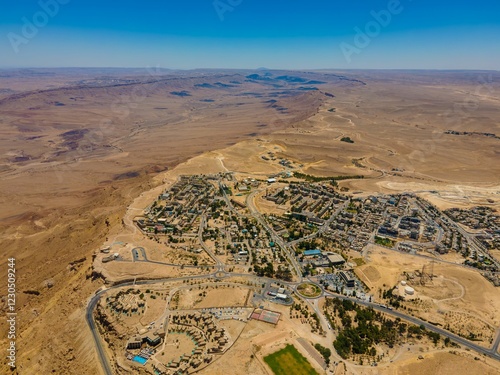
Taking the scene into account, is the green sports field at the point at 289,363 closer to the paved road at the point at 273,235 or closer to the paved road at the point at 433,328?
the paved road at the point at 433,328

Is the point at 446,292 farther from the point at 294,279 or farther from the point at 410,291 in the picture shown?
the point at 294,279

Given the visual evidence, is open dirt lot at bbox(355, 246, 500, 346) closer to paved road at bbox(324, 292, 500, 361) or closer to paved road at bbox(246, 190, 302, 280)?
paved road at bbox(324, 292, 500, 361)

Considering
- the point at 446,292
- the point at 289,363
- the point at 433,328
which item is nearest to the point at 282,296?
the point at 289,363

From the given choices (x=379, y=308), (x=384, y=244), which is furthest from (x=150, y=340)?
(x=384, y=244)

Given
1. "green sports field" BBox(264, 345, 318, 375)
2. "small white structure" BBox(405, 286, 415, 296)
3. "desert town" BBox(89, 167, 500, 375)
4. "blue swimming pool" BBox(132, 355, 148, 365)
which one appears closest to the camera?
"green sports field" BBox(264, 345, 318, 375)

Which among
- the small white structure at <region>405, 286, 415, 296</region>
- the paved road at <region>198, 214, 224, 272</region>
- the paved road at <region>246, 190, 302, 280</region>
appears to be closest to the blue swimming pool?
the paved road at <region>198, 214, 224, 272</region>

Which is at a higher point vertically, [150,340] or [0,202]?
[150,340]

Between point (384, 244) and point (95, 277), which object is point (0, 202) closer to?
point (95, 277)

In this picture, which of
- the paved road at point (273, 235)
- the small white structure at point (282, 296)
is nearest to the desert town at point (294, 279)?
the small white structure at point (282, 296)
